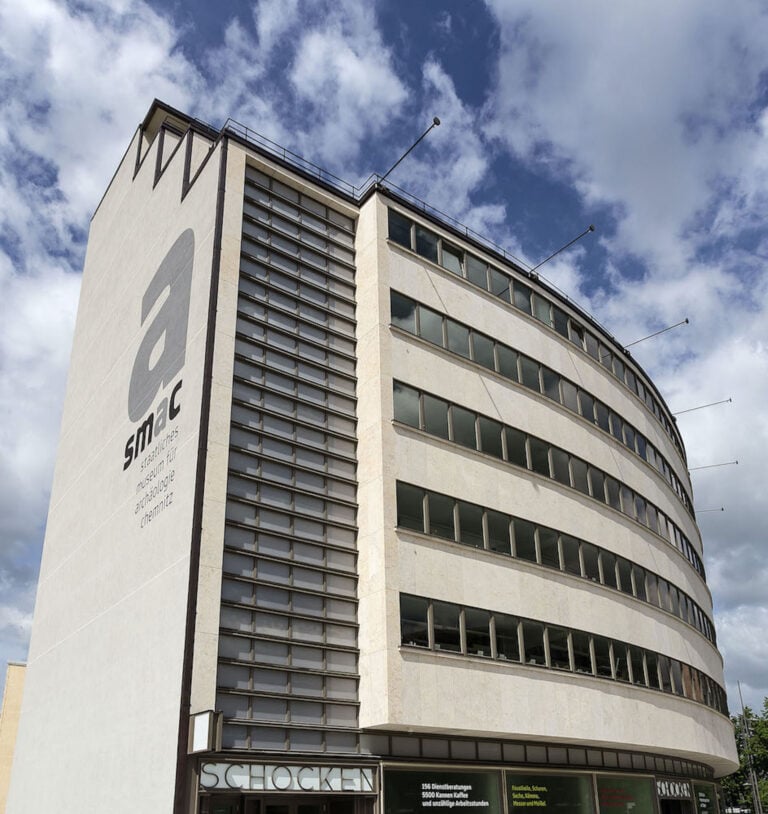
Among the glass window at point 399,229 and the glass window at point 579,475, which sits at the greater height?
the glass window at point 399,229

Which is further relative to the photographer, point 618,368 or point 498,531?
point 618,368

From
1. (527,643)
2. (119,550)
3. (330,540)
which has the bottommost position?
(527,643)

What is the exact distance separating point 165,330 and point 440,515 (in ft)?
36.6

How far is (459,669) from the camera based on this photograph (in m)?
26.3

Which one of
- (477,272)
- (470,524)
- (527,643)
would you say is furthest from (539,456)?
(477,272)

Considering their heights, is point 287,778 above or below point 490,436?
below

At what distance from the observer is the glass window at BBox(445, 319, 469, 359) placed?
3178cm

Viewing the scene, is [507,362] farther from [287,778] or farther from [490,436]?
[287,778]

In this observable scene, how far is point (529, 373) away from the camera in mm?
34781

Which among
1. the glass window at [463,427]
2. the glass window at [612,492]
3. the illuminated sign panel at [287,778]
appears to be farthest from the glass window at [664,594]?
the illuminated sign panel at [287,778]

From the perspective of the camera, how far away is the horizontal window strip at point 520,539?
1091 inches

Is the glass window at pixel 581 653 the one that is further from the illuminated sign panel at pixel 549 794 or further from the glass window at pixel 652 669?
the glass window at pixel 652 669

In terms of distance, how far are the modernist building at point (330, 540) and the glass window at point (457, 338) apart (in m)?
0.13

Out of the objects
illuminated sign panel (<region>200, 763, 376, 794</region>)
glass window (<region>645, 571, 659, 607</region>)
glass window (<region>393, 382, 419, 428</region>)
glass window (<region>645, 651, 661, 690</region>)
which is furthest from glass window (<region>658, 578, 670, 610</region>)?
illuminated sign panel (<region>200, 763, 376, 794</region>)
